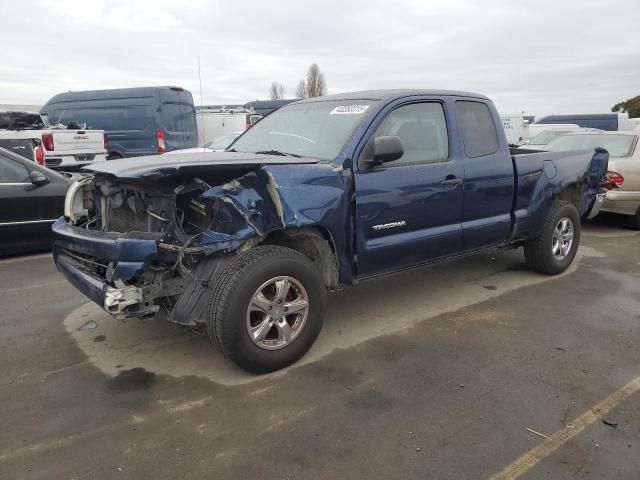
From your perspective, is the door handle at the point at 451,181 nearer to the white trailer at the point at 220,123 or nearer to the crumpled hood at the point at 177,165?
the crumpled hood at the point at 177,165

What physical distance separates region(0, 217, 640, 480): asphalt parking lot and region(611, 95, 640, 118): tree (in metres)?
42.8

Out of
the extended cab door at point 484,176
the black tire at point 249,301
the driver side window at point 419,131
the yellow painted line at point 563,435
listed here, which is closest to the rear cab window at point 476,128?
the extended cab door at point 484,176

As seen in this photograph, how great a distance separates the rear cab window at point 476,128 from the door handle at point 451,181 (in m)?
0.31

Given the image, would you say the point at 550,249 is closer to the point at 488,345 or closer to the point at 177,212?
the point at 488,345

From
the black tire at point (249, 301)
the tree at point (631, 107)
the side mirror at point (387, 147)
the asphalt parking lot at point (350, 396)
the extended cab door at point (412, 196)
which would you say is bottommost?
the asphalt parking lot at point (350, 396)

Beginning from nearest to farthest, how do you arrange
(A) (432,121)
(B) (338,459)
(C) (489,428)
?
(B) (338,459) → (C) (489,428) → (A) (432,121)

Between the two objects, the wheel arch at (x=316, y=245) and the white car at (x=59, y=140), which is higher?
the white car at (x=59, y=140)

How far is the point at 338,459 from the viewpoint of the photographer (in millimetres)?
2635

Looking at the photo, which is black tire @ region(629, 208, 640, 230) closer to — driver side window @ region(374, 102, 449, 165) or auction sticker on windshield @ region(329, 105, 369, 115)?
driver side window @ region(374, 102, 449, 165)

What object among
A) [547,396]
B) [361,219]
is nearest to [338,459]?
[547,396]

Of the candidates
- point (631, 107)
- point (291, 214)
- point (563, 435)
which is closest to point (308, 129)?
point (291, 214)

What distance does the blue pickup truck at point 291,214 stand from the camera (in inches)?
129

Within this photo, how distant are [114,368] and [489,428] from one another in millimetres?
2447

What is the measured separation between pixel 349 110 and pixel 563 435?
274cm
